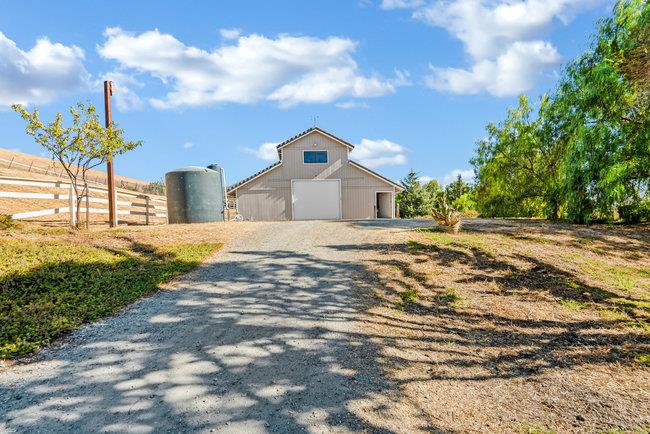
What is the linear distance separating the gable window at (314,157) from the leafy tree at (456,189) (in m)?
32.2

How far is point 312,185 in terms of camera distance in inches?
1045

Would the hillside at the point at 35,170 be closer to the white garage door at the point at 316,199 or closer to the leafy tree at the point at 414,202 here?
the white garage door at the point at 316,199

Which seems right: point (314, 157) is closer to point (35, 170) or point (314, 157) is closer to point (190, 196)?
point (190, 196)

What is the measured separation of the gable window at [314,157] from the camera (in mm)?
26734

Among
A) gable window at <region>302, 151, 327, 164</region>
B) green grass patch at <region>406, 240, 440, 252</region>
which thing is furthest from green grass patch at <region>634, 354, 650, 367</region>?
gable window at <region>302, 151, 327, 164</region>

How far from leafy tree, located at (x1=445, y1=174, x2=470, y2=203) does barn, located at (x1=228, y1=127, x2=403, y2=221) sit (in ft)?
99.9

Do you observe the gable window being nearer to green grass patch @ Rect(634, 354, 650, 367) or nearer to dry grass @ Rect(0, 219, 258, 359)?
dry grass @ Rect(0, 219, 258, 359)

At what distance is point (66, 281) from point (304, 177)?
19.2 m

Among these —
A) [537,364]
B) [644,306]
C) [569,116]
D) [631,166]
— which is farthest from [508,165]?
[537,364]

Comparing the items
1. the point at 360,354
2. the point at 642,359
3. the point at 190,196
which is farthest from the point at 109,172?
the point at 642,359

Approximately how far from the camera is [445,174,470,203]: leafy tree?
54438mm

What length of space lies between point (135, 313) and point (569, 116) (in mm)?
20293

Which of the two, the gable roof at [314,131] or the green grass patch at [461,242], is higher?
the gable roof at [314,131]

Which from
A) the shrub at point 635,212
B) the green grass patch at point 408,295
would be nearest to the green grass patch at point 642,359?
the green grass patch at point 408,295
